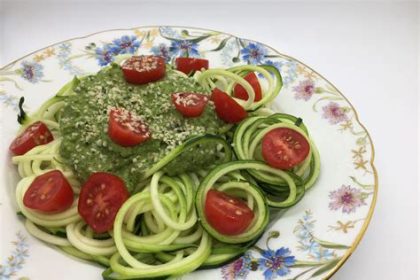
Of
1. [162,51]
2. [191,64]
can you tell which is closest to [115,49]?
Result: [162,51]

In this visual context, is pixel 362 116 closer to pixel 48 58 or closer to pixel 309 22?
pixel 309 22

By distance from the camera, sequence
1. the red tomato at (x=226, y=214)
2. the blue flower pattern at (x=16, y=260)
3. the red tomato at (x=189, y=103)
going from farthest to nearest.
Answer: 1. the red tomato at (x=189, y=103)
2. the red tomato at (x=226, y=214)
3. the blue flower pattern at (x=16, y=260)

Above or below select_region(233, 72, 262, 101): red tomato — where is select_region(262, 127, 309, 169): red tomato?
below

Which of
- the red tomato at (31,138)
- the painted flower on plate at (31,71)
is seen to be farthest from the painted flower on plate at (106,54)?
the red tomato at (31,138)

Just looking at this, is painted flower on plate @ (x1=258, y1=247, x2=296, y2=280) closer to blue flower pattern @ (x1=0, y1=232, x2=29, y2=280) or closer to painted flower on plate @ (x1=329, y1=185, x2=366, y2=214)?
painted flower on plate @ (x1=329, y1=185, x2=366, y2=214)

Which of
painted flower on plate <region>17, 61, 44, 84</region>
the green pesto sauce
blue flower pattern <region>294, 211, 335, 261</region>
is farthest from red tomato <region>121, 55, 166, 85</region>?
blue flower pattern <region>294, 211, 335, 261</region>

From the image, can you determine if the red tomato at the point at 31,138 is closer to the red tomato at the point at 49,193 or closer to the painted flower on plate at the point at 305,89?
the red tomato at the point at 49,193
